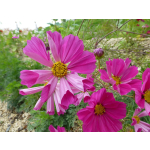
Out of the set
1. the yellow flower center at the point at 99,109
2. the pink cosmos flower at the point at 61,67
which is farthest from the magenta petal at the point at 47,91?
the yellow flower center at the point at 99,109

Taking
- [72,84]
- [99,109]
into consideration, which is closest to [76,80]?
[72,84]

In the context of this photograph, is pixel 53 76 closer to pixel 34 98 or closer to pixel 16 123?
pixel 34 98

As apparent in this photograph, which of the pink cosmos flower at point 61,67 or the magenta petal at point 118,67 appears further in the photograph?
the magenta petal at point 118,67

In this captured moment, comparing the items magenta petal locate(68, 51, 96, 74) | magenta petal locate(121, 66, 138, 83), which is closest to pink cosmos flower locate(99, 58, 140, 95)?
magenta petal locate(121, 66, 138, 83)

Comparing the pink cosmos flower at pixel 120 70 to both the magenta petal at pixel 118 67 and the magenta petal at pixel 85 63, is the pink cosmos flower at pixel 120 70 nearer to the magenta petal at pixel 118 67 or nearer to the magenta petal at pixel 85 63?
the magenta petal at pixel 118 67

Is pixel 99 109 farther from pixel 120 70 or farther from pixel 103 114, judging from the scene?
pixel 120 70

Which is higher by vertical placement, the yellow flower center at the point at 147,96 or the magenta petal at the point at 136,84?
the magenta petal at the point at 136,84

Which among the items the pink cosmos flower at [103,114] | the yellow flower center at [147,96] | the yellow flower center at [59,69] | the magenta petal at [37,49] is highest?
the magenta petal at [37,49]

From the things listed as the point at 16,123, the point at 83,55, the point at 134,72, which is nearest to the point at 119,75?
the point at 134,72

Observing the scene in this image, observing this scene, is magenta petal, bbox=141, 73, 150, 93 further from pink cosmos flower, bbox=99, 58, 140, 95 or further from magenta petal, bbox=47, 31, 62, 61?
magenta petal, bbox=47, 31, 62, 61
